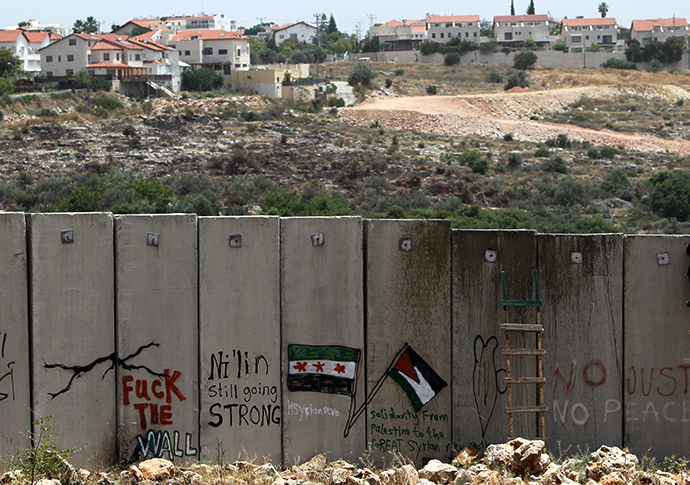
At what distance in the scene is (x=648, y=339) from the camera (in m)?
6.23

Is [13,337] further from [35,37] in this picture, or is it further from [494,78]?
[35,37]

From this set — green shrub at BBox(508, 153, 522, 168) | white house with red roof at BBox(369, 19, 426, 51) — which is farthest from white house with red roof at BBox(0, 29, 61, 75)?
green shrub at BBox(508, 153, 522, 168)

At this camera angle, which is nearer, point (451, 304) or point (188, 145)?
point (451, 304)

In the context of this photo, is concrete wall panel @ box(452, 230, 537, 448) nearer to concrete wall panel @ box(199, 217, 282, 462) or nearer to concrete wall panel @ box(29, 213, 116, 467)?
concrete wall panel @ box(199, 217, 282, 462)

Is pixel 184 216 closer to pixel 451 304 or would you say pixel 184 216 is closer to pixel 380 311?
pixel 380 311

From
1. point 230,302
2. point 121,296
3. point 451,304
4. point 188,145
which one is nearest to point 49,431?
point 121,296

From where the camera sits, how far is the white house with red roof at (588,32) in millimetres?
124188

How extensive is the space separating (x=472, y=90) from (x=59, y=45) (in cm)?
4340

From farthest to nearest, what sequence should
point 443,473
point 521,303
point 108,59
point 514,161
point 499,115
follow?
point 108,59 < point 499,115 < point 514,161 < point 521,303 < point 443,473

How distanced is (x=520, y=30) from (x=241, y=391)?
124074 millimetres

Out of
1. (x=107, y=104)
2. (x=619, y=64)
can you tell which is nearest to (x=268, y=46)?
(x=619, y=64)

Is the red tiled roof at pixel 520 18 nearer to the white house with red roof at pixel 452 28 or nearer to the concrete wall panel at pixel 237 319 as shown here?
the white house with red roof at pixel 452 28

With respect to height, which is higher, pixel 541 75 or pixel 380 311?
pixel 541 75

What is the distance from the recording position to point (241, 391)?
618 centimetres
